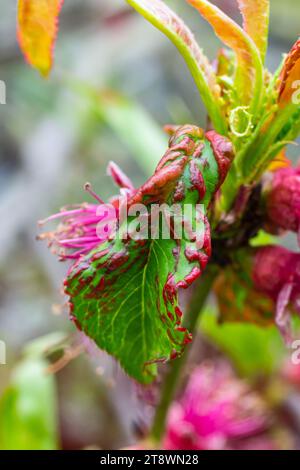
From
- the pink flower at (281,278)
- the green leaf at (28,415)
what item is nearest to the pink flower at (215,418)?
the green leaf at (28,415)

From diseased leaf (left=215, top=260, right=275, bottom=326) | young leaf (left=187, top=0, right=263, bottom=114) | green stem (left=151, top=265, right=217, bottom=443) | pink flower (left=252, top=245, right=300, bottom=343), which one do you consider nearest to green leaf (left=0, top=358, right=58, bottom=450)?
green stem (left=151, top=265, right=217, bottom=443)

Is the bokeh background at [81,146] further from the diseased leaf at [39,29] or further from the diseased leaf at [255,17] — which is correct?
the diseased leaf at [255,17]

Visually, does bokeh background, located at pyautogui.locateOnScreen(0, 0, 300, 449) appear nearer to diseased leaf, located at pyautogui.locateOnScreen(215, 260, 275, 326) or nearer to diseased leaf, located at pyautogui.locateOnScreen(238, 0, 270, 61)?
diseased leaf, located at pyautogui.locateOnScreen(215, 260, 275, 326)

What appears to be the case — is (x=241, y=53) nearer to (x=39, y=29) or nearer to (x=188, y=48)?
(x=188, y=48)

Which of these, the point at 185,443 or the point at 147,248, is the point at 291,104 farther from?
the point at 185,443

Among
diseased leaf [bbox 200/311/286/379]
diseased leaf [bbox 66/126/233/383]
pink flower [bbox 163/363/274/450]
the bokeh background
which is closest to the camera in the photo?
diseased leaf [bbox 66/126/233/383]

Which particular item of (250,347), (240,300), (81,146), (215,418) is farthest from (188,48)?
(81,146)
